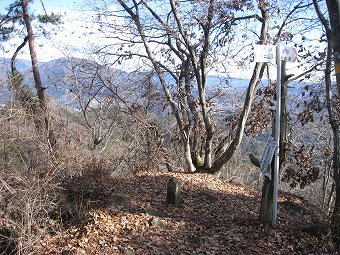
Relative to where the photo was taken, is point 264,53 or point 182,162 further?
point 182,162

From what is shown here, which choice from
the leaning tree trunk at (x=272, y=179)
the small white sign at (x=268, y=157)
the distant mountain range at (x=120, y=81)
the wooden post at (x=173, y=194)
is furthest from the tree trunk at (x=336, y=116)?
the wooden post at (x=173, y=194)

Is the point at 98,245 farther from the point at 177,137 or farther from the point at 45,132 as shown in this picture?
the point at 177,137

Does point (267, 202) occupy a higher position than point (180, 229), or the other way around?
point (267, 202)

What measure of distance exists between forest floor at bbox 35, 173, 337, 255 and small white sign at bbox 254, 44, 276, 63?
2.60 meters

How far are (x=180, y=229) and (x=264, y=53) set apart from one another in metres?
3.02

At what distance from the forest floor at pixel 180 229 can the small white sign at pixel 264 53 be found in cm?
260

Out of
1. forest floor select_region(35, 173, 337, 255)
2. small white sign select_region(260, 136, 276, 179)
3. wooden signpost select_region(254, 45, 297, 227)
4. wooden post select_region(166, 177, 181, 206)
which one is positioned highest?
wooden signpost select_region(254, 45, 297, 227)

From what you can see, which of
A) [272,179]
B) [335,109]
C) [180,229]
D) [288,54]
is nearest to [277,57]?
[288,54]

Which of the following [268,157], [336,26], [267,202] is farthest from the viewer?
[267,202]

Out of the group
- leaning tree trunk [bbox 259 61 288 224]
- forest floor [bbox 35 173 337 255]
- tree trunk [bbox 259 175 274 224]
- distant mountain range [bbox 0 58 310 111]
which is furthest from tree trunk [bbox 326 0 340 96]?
distant mountain range [bbox 0 58 310 111]

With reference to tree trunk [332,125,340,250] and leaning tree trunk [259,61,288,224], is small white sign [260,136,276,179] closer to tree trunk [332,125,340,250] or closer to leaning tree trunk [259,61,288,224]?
leaning tree trunk [259,61,288,224]

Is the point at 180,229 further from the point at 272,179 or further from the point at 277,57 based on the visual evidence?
the point at 277,57

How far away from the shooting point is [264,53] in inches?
199

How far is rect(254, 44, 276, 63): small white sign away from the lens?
16.5 feet
